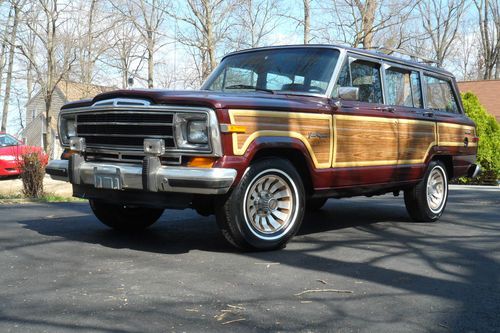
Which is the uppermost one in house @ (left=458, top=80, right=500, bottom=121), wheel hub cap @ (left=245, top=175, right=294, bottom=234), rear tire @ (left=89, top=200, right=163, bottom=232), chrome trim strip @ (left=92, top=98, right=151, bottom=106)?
house @ (left=458, top=80, right=500, bottom=121)

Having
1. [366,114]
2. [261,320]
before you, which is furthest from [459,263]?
[261,320]

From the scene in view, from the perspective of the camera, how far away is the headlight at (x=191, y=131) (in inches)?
179

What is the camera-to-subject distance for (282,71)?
595 cm

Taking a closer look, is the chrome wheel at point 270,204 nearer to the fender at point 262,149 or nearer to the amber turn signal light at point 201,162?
the fender at point 262,149

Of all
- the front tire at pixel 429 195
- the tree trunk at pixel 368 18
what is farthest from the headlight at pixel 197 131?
the tree trunk at pixel 368 18

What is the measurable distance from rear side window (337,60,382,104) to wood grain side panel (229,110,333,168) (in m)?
0.68

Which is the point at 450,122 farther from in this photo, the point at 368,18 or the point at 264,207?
the point at 368,18

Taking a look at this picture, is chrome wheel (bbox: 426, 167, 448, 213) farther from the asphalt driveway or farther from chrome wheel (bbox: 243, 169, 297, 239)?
chrome wheel (bbox: 243, 169, 297, 239)

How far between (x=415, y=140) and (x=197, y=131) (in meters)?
3.25

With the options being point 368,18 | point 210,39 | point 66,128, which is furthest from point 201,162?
point 210,39

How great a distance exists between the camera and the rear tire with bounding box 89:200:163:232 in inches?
233

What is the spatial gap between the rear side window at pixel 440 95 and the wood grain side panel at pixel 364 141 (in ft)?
4.18

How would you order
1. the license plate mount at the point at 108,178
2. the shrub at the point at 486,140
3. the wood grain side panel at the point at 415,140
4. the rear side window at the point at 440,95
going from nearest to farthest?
the license plate mount at the point at 108,178 → the wood grain side panel at the point at 415,140 → the rear side window at the point at 440,95 → the shrub at the point at 486,140

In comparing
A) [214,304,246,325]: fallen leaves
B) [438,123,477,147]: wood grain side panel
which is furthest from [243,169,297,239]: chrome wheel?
[438,123,477,147]: wood grain side panel
